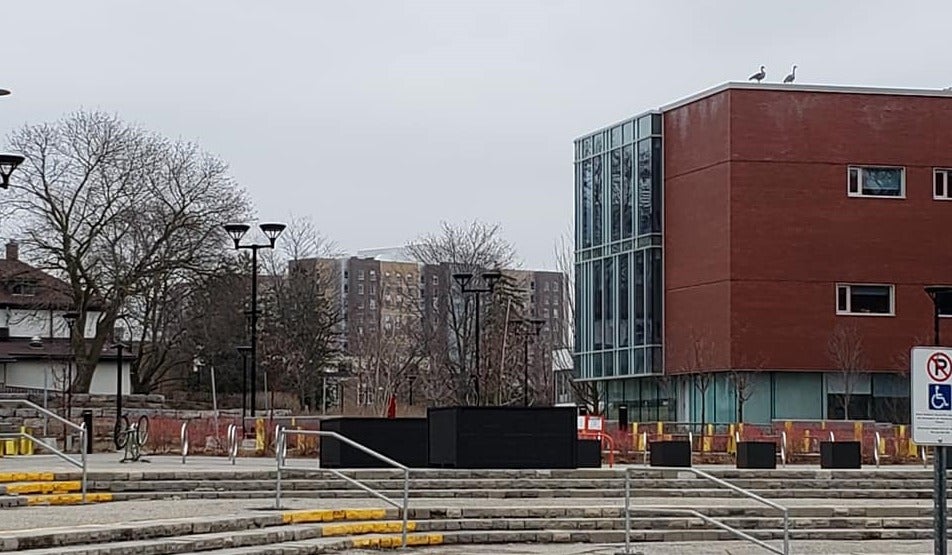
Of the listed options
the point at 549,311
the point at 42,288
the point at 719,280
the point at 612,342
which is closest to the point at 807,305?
the point at 719,280

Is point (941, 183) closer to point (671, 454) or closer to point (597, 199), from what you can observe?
point (597, 199)

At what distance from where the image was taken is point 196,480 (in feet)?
86.8

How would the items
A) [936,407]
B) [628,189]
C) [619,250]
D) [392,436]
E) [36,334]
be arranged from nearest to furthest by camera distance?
[936,407] < [392,436] < [628,189] < [619,250] < [36,334]

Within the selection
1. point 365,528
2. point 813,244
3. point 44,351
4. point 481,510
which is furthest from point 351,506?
point 44,351

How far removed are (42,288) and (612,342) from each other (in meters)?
→ 22.7

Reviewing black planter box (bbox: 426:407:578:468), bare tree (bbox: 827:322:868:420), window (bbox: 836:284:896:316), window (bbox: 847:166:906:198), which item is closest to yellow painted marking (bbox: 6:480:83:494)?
black planter box (bbox: 426:407:578:468)

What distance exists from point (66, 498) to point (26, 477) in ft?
3.75

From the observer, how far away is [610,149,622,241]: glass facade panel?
62844 mm

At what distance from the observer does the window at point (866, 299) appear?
187 feet

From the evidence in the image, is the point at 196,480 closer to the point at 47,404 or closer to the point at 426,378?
the point at 47,404

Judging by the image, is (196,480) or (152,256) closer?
(196,480)

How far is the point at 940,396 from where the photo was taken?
12641 mm

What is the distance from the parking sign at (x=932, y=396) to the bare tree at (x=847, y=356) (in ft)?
143

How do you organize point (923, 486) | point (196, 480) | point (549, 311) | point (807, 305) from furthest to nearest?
point (549, 311) → point (807, 305) → point (923, 486) → point (196, 480)
